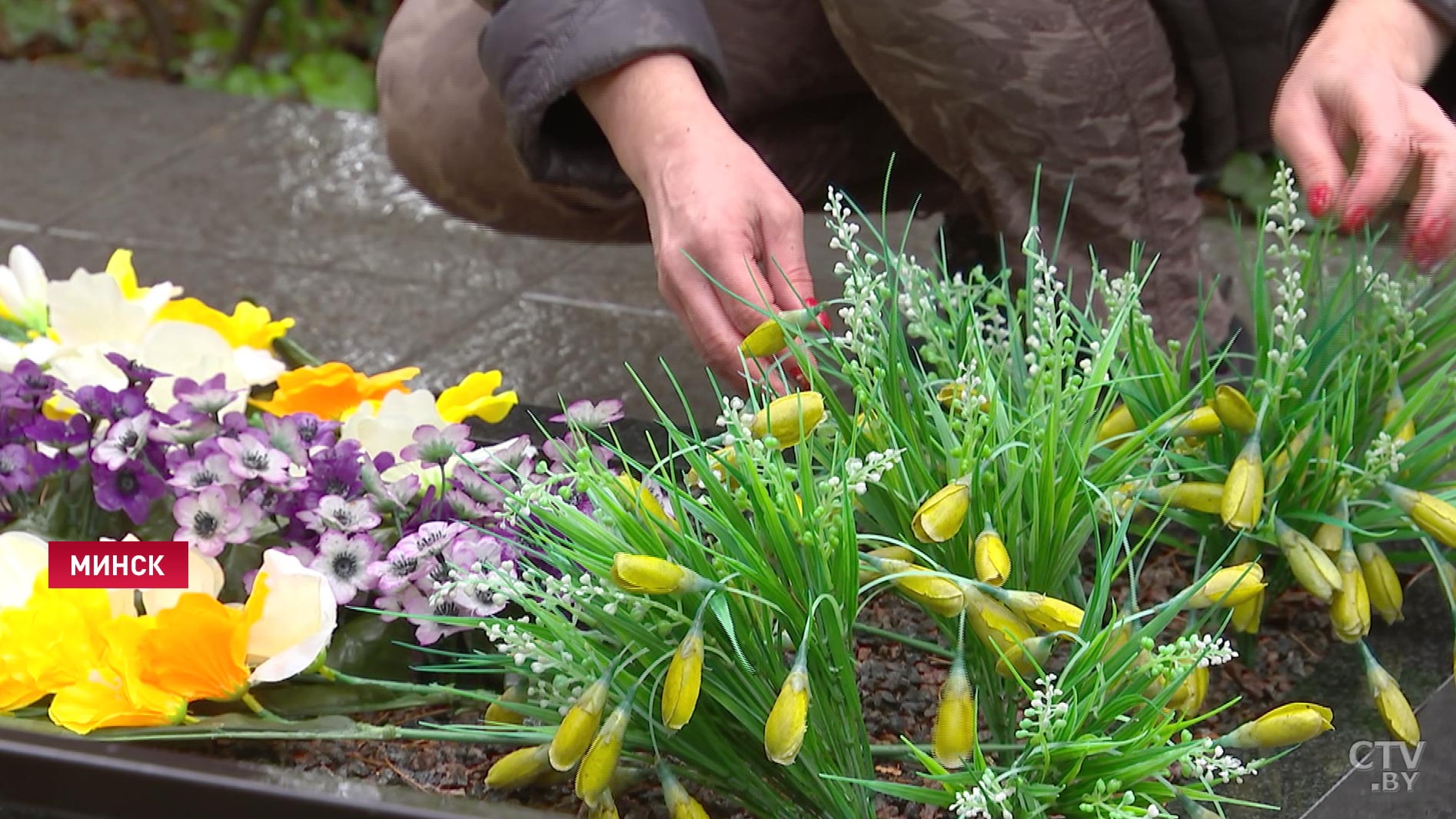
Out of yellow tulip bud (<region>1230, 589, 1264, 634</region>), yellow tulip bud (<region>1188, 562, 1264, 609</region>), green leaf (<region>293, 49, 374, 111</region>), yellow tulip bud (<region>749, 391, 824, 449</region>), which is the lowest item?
green leaf (<region>293, 49, 374, 111</region>)

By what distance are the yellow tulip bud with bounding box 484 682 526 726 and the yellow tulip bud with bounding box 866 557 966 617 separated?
29 centimetres

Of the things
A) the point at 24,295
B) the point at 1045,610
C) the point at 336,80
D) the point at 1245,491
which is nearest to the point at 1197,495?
the point at 1245,491

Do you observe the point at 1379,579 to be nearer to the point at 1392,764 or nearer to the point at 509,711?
the point at 1392,764

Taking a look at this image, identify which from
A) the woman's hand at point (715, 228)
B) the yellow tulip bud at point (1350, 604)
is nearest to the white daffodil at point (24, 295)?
the woman's hand at point (715, 228)

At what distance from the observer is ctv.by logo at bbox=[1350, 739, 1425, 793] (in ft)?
4.02

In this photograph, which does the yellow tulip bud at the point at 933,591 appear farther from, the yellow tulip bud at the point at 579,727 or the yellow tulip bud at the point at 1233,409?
the yellow tulip bud at the point at 1233,409

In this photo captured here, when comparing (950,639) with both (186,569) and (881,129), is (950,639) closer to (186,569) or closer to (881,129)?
(186,569)

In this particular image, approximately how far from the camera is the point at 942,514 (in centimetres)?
102

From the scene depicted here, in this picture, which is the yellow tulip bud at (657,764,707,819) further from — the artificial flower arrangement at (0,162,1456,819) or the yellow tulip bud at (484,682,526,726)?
the yellow tulip bud at (484,682,526,726)

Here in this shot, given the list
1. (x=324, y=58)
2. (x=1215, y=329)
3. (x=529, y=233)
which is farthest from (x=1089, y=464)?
(x=324, y=58)

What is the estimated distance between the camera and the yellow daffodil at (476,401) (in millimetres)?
1481

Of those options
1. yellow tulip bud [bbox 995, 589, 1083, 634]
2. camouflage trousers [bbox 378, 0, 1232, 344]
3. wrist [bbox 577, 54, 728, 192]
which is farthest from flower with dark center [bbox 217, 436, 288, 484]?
yellow tulip bud [bbox 995, 589, 1083, 634]

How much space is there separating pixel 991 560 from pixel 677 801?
256 mm

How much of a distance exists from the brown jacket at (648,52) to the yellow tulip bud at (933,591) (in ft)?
1.94
